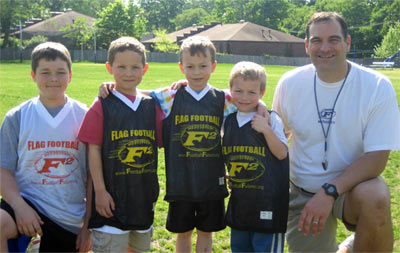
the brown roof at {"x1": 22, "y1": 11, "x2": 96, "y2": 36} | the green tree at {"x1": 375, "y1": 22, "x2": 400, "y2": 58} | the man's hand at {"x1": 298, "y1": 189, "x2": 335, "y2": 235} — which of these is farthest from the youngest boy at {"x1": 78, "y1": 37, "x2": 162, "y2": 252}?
the brown roof at {"x1": 22, "y1": 11, "x2": 96, "y2": 36}

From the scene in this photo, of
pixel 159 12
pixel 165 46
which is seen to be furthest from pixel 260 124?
pixel 159 12

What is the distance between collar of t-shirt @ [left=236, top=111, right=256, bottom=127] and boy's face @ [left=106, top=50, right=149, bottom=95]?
906mm

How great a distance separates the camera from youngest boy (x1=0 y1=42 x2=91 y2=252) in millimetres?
3188

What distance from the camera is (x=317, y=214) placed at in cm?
322

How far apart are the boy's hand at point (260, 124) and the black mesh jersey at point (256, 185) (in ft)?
0.28

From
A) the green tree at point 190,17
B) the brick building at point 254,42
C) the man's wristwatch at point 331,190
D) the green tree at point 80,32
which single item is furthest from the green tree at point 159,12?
the man's wristwatch at point 331,190

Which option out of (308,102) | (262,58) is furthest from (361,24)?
(308,102)

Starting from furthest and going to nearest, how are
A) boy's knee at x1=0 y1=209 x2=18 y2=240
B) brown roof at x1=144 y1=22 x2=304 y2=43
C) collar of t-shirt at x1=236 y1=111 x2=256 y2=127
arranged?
brown roof at x1=144 y1=22 x2=304 y2=43, collar of t-shirt at x1=236 y1=111 x2=256 y2=127, boy's knee at x1=0 y1=209 x2=18 y2=240

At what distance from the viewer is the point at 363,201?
3.22 meters

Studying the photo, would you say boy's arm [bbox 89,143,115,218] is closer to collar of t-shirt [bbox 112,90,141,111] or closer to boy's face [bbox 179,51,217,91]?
collar of t-shirt [bbox 112,90,141,111]

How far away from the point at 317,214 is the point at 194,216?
1053mm

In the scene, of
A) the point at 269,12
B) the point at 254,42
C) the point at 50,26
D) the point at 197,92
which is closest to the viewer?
the point at 197,92

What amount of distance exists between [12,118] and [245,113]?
1.89 meters

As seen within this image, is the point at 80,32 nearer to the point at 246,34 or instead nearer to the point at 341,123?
the point at 246,34
